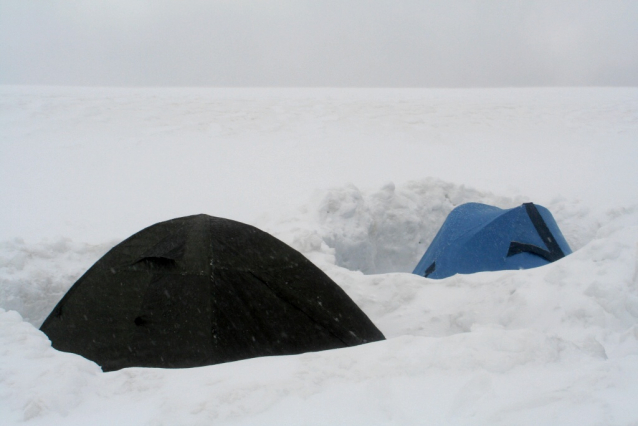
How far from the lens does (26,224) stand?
6.25 metres

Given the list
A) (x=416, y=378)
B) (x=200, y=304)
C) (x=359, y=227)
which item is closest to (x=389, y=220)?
(x=359, y=227)

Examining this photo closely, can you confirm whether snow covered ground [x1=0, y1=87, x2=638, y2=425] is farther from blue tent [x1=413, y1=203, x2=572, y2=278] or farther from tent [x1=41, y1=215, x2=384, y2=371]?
blue tent [x1=413, y1=203, x2=572, y2=278]

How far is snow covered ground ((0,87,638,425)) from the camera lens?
6.43 ft

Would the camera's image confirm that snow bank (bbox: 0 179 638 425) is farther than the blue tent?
No

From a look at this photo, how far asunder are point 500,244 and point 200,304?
3.57m

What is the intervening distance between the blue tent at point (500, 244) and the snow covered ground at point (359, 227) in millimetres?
681

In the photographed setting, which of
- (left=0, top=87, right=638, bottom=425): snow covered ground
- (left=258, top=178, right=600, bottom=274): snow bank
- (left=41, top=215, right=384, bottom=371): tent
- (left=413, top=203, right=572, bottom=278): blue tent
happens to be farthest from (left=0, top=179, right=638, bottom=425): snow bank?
(left=258, top=178, right=600, bottom=274): snow bank

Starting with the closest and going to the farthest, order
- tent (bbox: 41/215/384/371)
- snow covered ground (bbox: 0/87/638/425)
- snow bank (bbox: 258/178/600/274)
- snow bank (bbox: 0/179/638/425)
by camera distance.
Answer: snow bank (bbox: 0/179/638/425)
snow covered ground (bbox: 0/87/638/425)
tent (bbox: 41/215/384/371)
snow bank (bbox: 258/178/600/274)

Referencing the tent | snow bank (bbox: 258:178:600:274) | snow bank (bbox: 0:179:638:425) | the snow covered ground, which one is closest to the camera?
snow bank (bbox: 0:179:638:425)

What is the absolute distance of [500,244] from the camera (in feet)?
18.0

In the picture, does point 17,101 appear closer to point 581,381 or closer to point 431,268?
point 431,268

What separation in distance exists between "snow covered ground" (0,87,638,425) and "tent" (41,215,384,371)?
1.65ft

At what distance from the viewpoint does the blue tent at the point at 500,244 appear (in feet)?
17.9

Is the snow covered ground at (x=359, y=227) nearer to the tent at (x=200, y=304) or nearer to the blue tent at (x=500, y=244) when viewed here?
the tent at (x=200, y=304)
